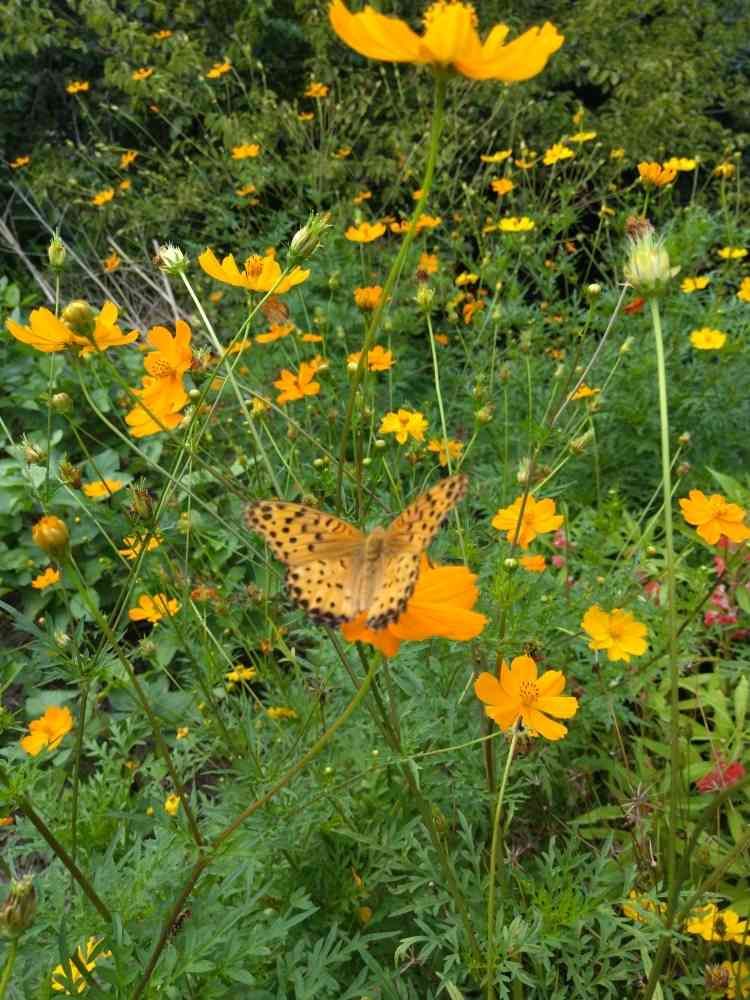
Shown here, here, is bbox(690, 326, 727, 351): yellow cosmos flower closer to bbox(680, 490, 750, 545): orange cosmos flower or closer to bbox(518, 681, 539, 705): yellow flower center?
bbox(680, 490, 750, 545): orange cosmos flower

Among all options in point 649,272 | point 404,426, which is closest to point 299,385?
point 404,426

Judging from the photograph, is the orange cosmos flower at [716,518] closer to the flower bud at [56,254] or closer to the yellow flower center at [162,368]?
the yellow flower center at [162,368]

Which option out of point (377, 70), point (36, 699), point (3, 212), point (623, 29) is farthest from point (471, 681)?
point (3, 212)

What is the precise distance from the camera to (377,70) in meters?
4.08

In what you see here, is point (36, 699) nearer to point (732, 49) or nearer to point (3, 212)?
point (3, 212)

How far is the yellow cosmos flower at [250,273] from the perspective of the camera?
1.08m

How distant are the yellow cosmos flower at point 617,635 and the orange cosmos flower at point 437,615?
0.62m

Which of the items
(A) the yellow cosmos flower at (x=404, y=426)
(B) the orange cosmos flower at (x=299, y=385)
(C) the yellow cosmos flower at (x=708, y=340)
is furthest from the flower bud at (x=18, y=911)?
(C) the yellow cosmos flower at (x=708, y=340)

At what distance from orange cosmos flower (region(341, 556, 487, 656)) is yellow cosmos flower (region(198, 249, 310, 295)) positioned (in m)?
0.49

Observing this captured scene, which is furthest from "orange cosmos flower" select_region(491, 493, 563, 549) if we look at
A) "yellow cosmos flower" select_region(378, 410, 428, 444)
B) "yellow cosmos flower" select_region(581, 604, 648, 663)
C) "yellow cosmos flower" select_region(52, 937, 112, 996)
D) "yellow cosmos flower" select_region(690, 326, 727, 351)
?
"yellow cosmos flower" select_region(690, 326, 727, 351)

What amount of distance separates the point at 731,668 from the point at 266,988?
46.4 inches

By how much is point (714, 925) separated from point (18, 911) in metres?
0.93

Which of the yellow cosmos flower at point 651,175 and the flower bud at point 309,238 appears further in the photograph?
the yellow cosmos flower at point 651,175

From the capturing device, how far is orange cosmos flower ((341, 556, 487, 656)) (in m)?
0.72
